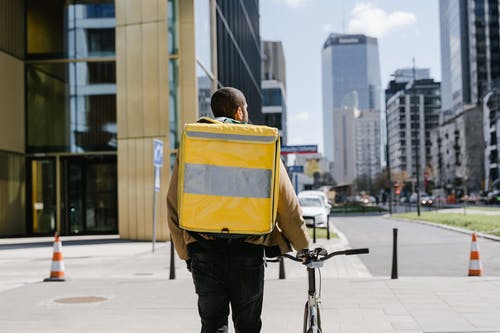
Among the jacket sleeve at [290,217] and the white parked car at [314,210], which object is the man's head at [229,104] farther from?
the white parked car at [314,210]

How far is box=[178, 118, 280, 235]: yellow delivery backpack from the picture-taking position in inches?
148

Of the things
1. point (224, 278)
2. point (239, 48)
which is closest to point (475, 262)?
point (224, 278)

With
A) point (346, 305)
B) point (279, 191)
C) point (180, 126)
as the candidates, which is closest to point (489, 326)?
point (346, 305)

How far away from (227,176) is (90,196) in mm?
26818

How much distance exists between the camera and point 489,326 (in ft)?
23.7

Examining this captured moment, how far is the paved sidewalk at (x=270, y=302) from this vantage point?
7.57 meters

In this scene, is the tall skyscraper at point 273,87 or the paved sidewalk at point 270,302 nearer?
the paved sidewalk at point 270,302

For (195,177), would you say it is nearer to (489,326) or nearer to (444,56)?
(489,326)

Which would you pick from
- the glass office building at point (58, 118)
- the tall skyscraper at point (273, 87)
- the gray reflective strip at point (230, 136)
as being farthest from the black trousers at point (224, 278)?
the tall skyscraper at point (273, 87)

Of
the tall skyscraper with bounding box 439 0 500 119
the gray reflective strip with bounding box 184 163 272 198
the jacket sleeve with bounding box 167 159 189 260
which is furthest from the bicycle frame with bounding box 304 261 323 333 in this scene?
the tall skyscraper with bounding box 439 0 500 119

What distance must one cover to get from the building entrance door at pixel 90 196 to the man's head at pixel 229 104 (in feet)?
85.3

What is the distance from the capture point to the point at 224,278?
12.6 ft

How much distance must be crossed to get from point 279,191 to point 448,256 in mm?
13686

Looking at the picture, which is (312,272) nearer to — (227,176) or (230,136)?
(227,176)
